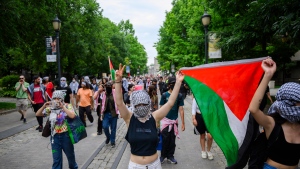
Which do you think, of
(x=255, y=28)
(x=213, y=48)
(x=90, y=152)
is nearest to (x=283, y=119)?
(x=90, y=152)

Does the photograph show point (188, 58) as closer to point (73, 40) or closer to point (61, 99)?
point (73, 40)

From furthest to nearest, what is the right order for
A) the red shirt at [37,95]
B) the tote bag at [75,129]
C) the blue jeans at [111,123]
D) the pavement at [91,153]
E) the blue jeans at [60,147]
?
the red shirt at [37,95]
the blue jeans at [111,123]
the pavement at [91,153]
the tote bag at [75,129]
the blue jeans at [60,147]

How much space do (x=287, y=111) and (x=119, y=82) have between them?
77.5 inches

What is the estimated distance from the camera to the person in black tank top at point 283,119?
2600 mm

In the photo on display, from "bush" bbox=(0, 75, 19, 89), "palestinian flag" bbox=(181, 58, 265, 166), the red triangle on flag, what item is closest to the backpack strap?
"palestinian flag" bbox=(181, 58, 265, 166)

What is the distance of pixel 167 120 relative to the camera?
6.36 m

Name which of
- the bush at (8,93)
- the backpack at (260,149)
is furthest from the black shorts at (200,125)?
the bush at (8,93)

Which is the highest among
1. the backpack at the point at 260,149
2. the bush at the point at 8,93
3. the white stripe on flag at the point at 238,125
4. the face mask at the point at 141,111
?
the face mask at the point at 141,111

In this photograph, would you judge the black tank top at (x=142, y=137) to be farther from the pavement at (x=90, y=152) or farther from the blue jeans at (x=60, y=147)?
the pavement at (x=90, y=152)

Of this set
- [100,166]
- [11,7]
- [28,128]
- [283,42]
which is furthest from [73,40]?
[100,166]

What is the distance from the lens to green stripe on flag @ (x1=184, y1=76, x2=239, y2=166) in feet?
10.5

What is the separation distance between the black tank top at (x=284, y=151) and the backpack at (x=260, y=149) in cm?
6

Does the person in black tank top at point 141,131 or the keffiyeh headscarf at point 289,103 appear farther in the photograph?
the person in black tank top at point 141,131

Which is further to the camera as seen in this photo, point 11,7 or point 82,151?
point 11,7
